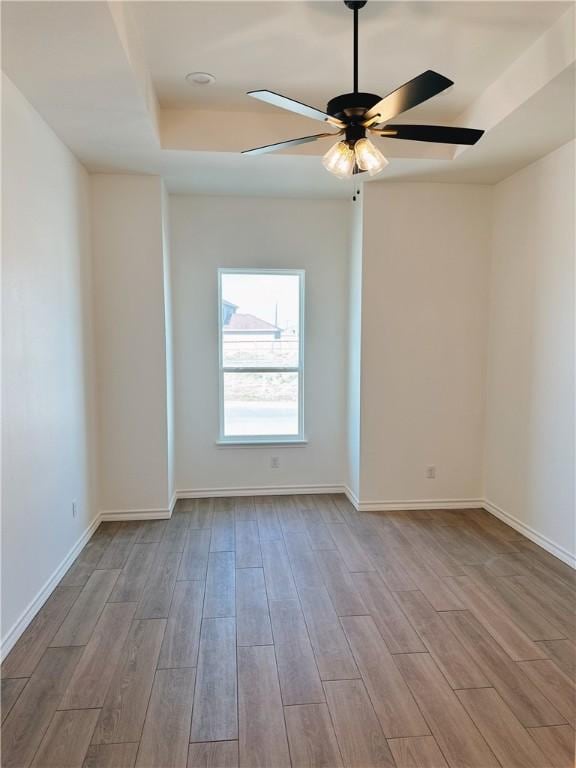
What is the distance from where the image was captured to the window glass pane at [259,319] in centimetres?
439

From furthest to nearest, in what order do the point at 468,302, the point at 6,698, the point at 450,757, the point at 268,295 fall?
the point at 268,295 < the point at 468,302 < the point at 6,698 < the point at 450,757

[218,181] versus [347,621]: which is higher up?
[218,181]

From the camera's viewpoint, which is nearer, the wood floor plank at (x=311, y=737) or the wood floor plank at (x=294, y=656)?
the wood floor plank at (x=311, y=737)

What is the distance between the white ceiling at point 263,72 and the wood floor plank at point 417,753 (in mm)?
2992

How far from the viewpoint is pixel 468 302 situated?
4.11 m

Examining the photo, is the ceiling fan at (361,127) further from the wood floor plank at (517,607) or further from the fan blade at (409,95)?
the wood floor plank at (517,607)

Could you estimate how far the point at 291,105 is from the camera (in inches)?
79.4

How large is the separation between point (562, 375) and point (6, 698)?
3557mm

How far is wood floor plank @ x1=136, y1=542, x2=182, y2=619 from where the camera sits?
2605mm

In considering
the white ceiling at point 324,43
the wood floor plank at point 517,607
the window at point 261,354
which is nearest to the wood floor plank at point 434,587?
the wood floor plank at point 517,607

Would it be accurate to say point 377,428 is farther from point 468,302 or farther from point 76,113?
point 76,113

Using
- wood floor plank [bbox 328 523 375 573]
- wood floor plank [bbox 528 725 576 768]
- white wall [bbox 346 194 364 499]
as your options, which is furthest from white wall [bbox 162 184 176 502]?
wood floor plank [bbox 528 725 576 768]

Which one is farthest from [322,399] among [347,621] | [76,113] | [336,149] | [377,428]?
[76,113]

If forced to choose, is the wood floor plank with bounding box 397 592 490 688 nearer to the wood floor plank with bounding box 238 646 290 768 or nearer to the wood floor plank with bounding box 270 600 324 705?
the wood floor plank with bounding box 270 600 324 705
